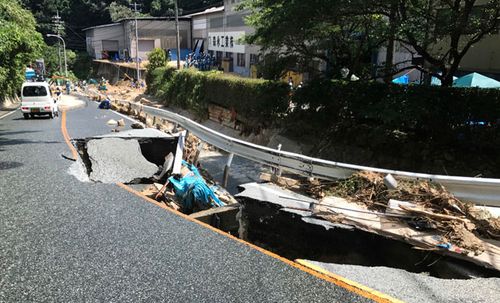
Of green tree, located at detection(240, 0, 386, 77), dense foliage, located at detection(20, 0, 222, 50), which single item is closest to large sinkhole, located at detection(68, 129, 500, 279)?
green tree, located at detection(240, 0, 386, 77)

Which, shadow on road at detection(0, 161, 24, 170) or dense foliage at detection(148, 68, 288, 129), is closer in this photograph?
shadow on road at detection(0, 161, 24, 170)

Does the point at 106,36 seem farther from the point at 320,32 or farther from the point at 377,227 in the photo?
the point at 377,227

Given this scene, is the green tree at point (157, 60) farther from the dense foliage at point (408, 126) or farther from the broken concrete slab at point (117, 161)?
the broken concrete slab at point (117, 161)

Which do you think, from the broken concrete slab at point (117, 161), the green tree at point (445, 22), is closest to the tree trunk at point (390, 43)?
the green tree at point (445, 22)

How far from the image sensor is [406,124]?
44.5ft

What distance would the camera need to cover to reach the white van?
19.6 m

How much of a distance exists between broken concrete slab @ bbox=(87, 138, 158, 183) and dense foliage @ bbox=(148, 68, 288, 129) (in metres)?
10.8

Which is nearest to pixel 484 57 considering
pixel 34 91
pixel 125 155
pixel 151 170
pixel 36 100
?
pixel 151 170

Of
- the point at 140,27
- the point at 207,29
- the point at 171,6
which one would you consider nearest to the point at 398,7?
the point at 207,29

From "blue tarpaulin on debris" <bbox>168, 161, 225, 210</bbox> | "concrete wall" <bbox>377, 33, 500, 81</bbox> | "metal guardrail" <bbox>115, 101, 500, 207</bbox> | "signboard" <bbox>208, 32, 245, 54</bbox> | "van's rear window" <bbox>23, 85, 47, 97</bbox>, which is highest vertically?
"signboard" <bbox>208, 32, 245, 54</bbox>

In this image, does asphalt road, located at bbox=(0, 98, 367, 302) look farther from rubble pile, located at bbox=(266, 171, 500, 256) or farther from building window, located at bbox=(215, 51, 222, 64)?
building window, located at bbox=(215, 51, 222, 64)

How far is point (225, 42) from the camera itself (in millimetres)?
52094

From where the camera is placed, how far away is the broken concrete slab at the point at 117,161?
8.19 metres

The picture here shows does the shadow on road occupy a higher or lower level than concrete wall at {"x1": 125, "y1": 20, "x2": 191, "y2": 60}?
lower
